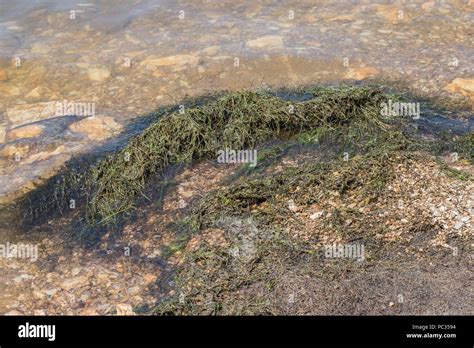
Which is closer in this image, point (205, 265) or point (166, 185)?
point (205, 265)

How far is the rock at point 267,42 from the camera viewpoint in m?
8.63

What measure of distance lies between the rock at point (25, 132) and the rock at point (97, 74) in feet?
4.55

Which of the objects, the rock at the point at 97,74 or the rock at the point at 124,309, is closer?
the rock at the point at 124,309

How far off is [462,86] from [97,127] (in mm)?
4458

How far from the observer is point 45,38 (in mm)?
9367

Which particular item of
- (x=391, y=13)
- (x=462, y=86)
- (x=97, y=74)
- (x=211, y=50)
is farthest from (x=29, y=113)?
(x=391, y=13)

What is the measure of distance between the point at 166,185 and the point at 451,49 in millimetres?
4645

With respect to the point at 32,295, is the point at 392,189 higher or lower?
higher

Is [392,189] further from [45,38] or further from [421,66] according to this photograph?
[45,38]

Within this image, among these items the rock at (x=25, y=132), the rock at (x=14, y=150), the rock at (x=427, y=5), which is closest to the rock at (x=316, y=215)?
the rock at (x=14, y=150)

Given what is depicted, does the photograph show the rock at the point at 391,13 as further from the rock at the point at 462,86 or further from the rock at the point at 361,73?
the rock at the point at 462,86

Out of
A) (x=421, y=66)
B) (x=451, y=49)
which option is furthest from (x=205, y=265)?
(x=451, y=49)

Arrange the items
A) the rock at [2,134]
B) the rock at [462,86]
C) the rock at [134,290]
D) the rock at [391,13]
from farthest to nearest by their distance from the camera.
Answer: the rock at [391,13] < the rock at [462,86] < the rock at [2,134] < the rock at [134,290]

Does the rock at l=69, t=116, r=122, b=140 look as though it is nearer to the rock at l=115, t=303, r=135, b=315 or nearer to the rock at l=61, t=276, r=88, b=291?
the rock at l=61, t=276, r=88, b=291
